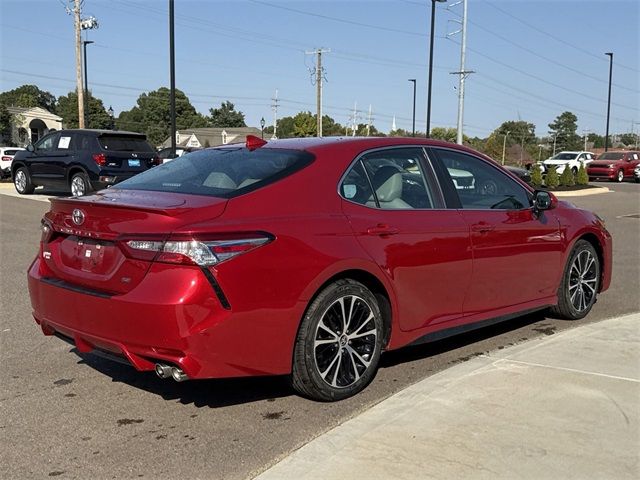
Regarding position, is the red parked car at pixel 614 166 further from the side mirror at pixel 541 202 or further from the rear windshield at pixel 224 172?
the rear windshield at pixel 224 172

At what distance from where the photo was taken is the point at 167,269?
11.3 ft

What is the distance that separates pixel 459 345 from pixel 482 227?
1082mm

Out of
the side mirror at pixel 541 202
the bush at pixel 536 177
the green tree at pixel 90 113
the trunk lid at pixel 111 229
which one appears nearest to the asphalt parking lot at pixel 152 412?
the side mirror at pixel 541 202

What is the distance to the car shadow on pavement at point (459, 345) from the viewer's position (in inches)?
197

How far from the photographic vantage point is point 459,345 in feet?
17.5

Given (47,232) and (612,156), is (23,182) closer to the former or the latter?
(47,232)

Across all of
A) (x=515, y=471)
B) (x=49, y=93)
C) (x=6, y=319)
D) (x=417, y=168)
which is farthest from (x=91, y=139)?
(x=49, y=93)

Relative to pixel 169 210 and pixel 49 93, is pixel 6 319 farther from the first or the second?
pixel 49 93

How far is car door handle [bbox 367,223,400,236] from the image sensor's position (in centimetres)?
413

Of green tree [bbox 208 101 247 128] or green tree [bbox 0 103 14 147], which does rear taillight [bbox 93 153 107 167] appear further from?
green tree [bbox 208 101 247 128]

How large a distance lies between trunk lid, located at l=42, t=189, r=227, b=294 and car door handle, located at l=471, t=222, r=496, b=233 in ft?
6.72

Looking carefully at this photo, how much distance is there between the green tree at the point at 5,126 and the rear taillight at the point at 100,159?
60622 mm

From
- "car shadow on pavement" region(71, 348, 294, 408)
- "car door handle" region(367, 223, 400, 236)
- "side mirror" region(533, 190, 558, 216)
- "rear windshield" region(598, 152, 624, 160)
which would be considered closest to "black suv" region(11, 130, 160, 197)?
"car shadow on pavement" region(71, 348, 294, 408)

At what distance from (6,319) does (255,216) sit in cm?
356
